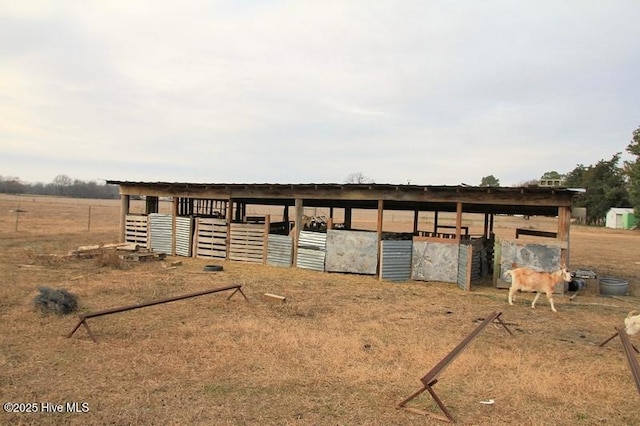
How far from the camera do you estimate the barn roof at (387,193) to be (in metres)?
13.4

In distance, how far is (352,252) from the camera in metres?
15.4

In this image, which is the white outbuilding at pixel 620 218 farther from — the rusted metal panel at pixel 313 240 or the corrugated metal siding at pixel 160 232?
the corrugated metal siding at pixel 160 232

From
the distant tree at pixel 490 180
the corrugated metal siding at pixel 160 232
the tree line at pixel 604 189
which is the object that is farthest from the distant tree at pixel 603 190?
the corrugated metal siding at pixel 160 232

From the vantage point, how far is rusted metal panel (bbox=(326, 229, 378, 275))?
15164mm

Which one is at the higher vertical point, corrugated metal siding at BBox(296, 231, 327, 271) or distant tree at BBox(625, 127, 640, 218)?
distant tree at BBox(625, 127, 640, 218)

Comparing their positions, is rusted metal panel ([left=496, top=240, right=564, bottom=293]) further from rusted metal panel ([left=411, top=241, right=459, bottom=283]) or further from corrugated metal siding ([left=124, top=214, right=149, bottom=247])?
corrugated metal siding ([left=124, top=214, right=149, bottom=247])

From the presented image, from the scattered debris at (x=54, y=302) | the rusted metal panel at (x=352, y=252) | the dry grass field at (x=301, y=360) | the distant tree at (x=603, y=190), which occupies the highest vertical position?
the distant tree at (x=603, y=190)

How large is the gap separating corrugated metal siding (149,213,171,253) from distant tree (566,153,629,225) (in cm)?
6621

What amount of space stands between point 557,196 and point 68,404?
13313 millimetres

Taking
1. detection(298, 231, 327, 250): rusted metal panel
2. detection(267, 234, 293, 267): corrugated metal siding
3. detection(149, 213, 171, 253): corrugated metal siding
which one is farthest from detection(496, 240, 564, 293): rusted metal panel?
detection(149, 213, 171, 253): corrugated metal siding

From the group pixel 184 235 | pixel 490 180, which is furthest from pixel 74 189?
pixel 184 235

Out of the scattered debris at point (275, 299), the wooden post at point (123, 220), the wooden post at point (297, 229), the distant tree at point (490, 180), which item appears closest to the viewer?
the scattered debris at point (275, 299)

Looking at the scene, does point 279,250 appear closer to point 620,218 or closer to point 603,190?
point 620,218

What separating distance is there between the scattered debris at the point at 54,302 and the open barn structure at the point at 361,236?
8.88m
